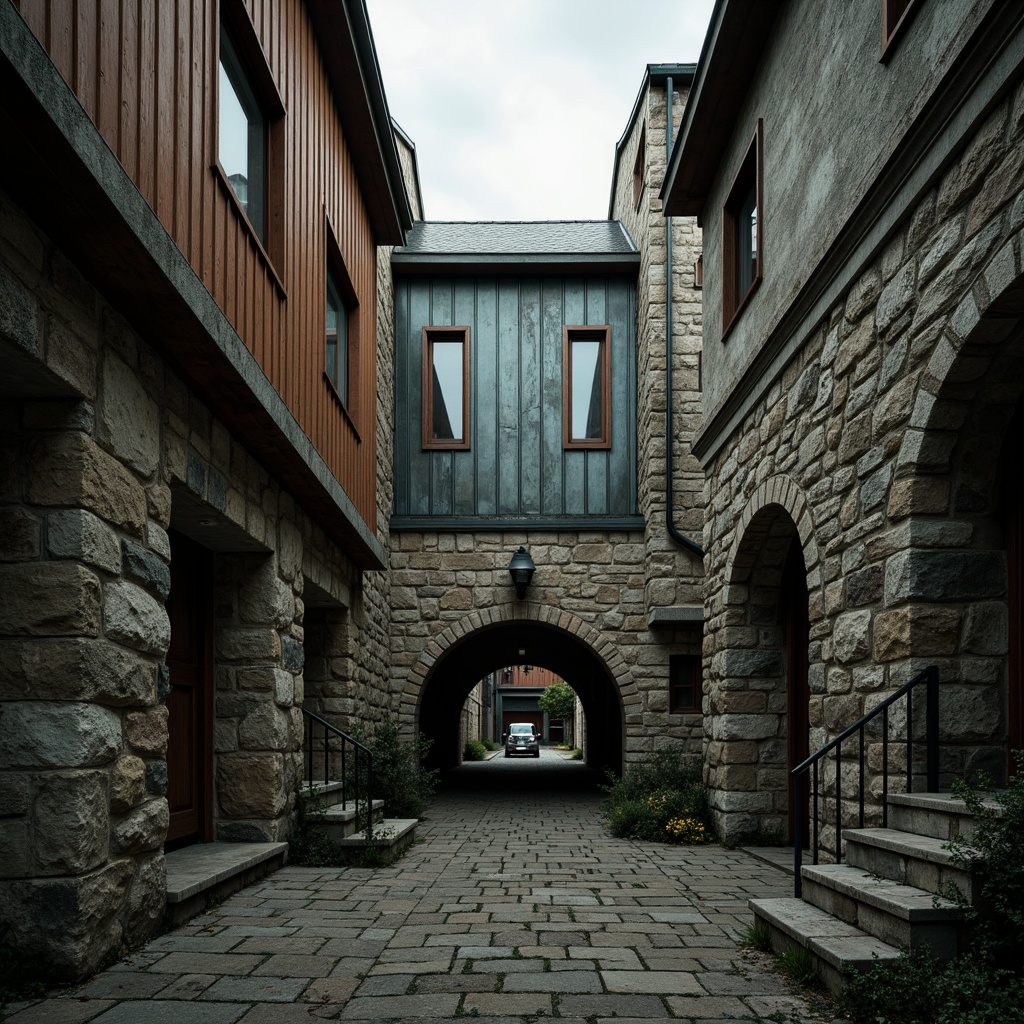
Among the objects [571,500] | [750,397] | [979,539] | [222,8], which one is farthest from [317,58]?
[571,500]

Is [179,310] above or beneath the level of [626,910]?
above

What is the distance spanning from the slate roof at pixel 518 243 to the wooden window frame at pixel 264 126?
6.21 m

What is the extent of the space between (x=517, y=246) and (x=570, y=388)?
211 centimetres

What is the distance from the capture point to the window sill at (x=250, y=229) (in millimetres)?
5047

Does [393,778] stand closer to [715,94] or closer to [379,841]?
[379,841]

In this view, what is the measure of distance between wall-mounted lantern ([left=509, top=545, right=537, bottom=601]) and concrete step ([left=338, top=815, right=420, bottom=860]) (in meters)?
4.34

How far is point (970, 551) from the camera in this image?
15.2ft

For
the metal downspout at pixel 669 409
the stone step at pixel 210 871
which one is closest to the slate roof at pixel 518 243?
the metal downspout at pixel 669 409

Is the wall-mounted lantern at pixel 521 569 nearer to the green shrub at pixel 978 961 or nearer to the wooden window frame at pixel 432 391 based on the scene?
the wooden window frame at pixel 432 391

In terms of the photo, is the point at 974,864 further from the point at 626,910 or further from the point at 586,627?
the point at 586,627

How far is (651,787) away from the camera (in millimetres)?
9695

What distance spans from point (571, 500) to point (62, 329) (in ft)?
30.2

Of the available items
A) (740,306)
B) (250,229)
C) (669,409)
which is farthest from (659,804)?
(250,229)

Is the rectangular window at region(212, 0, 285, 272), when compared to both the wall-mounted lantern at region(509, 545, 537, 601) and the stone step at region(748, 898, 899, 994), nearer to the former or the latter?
the stone step at region(748, 898, 899, 994)
